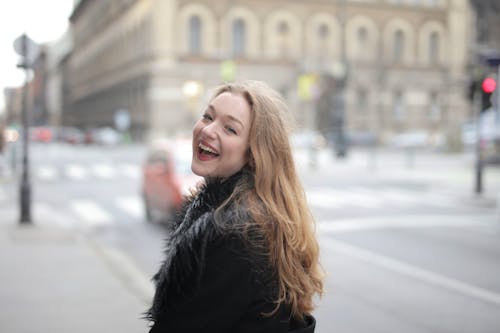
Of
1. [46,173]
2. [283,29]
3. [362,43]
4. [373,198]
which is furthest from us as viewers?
[362,43]

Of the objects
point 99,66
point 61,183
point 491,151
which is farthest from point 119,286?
point 99,66

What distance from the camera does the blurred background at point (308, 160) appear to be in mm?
6965

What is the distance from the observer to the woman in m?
2.03

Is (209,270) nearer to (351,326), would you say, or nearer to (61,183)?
(351,326)

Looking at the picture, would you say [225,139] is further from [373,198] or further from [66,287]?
[373,198]

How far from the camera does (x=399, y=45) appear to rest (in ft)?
178

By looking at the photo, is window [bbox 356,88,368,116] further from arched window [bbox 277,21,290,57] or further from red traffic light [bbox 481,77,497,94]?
red traffic light [bbox 481,77,497,94]

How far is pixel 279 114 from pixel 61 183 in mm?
21601

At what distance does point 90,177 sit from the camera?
82.0 ft

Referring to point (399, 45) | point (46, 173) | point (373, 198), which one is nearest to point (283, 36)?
point (399, 45)

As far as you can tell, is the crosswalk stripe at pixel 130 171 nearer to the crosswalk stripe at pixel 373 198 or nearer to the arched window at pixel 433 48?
the crosswalk stripe at pixel 373 198

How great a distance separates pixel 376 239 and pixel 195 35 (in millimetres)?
38601

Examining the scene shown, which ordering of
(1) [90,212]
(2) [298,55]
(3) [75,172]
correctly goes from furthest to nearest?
(2) [298,55]
(3) [75,172]
(1) [90,212]

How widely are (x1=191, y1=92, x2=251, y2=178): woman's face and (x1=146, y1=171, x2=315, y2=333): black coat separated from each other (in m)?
0.17
